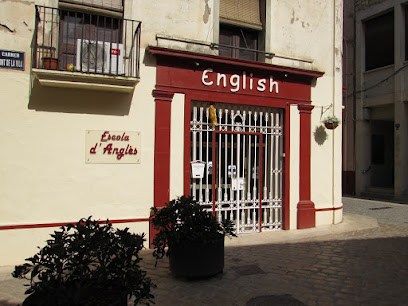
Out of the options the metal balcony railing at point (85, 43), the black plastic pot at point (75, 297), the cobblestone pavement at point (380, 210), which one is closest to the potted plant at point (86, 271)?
the black plastic pot at point (75, 297)

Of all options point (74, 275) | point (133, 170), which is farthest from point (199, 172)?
point (74, 275)

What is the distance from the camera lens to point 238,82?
7.30 m

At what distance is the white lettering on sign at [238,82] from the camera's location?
7035mm

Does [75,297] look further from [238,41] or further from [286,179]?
[238,41]

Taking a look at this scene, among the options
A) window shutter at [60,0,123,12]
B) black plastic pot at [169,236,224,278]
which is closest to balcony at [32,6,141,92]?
window shutter at [60,0,123,12]

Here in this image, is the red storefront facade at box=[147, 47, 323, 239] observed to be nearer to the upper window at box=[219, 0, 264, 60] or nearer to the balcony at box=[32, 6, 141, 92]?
the balcony at box=[32, 6, 141, 92]

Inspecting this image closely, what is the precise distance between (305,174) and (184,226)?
4147 millimetres

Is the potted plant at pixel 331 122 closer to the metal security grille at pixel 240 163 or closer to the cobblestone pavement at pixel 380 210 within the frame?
the metal security grille at pixel 240 163

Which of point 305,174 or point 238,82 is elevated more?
point 238,82

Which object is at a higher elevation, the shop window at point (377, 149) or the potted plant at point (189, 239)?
the shop window at point (377, 149)

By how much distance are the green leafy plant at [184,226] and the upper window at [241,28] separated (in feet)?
13.2

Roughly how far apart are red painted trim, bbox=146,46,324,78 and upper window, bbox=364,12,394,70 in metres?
8.16

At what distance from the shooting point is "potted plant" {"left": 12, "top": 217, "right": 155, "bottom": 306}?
2.59 metres

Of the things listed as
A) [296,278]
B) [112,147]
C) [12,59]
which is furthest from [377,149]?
[12,59]
